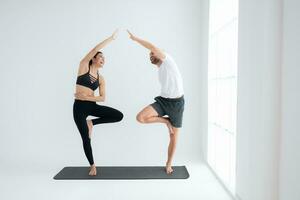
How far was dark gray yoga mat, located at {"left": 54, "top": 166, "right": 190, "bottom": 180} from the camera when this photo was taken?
14.2ft

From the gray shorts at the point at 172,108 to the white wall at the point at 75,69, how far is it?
3.75 feet

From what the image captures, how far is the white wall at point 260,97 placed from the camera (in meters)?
2.69

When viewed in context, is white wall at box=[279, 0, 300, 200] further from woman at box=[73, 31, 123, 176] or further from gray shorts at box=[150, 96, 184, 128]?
woman at box=[73, 31, 123, 176]

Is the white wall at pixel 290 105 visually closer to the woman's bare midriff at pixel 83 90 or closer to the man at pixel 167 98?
the man at pixel 167 98

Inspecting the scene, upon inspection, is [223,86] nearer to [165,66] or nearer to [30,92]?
[165,66]

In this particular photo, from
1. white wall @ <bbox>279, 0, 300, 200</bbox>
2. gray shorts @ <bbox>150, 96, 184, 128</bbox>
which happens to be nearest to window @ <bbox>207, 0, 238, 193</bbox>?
gray shorts @ <bbox>150, 96, 184, 128</bbox>

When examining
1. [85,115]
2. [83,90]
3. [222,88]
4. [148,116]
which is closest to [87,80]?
[83,90]

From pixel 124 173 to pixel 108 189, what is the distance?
68 centimetres

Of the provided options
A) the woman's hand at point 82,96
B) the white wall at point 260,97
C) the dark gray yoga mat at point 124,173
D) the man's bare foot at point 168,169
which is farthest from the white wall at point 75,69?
the white wall at point 260,97

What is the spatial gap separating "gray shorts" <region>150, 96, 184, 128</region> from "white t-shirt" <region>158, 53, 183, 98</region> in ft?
0.23

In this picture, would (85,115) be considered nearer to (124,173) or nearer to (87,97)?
(87,97)

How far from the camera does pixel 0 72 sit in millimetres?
5449

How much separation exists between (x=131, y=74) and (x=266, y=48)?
3062 millimetres

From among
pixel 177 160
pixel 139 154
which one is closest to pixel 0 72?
pixel 139 154
